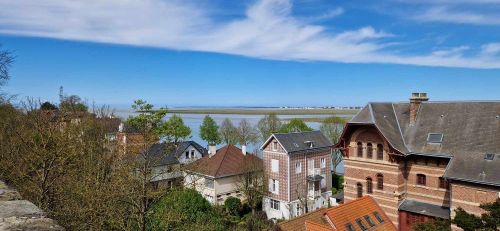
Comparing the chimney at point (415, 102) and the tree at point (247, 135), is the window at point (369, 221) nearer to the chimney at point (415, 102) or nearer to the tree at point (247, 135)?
the chimney at point (415, 102)

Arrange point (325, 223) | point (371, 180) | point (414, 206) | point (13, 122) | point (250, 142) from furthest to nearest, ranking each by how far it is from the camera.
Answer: point (250, 142)
point (371, 180)
point (414, 206)
point (13, 122)
point (325, 223)

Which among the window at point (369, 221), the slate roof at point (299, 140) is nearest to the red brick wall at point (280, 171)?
the slate roof at point (299, 140)

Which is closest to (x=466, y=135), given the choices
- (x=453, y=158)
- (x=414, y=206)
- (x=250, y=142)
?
(x=453, y=158)

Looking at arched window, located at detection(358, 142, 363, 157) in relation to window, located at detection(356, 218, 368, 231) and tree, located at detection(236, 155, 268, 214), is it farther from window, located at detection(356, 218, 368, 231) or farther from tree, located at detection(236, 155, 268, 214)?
tree, located at detection(236, 155, 268, 214)

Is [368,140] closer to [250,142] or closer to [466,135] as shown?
[466,135]

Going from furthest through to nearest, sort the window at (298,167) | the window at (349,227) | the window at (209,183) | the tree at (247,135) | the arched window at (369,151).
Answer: the tree at (247,135), the window at (209,183), the window at (298,167), the arched window at (369,151), the window at (349,227)

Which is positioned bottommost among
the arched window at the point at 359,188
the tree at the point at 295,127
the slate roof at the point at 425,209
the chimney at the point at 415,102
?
the slate roof at the point at 425,209

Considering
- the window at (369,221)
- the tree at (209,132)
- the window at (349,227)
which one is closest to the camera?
the window at (349,227)
